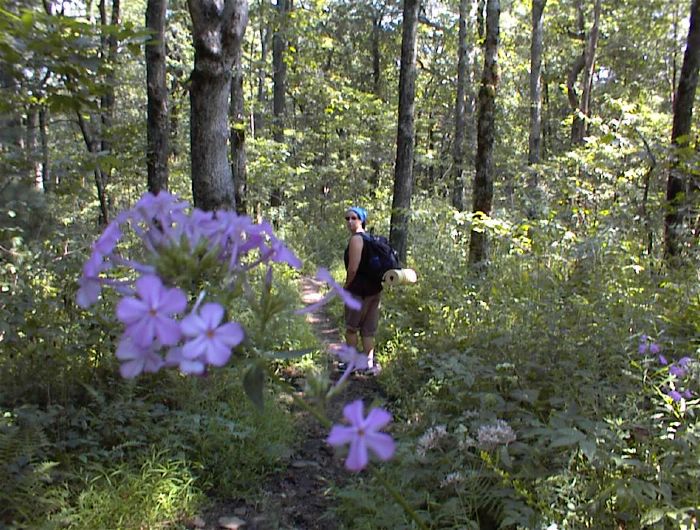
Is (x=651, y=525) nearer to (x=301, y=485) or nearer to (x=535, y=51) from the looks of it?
(x=301, y=485)

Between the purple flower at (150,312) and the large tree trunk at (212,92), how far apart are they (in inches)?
163

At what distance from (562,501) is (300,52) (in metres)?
15.7

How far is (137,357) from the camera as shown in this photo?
0.88m

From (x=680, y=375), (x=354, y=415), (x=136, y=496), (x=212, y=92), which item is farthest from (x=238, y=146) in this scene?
(x=354, y=415)

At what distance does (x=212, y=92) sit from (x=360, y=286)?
2408 millimetres

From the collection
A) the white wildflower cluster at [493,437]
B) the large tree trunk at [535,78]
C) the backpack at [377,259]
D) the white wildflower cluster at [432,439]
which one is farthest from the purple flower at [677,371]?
the large tree trunk at [535,78]

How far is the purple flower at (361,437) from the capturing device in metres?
0.82

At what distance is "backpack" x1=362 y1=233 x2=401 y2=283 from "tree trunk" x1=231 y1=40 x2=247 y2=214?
4337 mm

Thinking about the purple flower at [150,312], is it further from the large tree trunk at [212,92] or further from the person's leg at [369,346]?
the person's leg at [369,346]

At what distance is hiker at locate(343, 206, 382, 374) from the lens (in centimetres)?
553

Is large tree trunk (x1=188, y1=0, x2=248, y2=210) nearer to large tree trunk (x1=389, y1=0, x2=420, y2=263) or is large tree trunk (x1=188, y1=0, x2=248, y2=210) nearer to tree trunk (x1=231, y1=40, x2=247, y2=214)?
large tree trunk (x1=389, y1=0, x2=420, y2=263)

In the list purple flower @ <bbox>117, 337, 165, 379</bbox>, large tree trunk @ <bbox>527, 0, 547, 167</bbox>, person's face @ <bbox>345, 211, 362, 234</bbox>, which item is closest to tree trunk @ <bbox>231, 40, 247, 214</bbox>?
person's face @ <bbox>345, 211, 362, 234</bbox>

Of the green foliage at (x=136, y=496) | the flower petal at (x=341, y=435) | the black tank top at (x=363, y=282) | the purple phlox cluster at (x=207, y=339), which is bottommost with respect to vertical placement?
the green foliage at (x=136, y=496)

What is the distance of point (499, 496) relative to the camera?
2.59 meters
